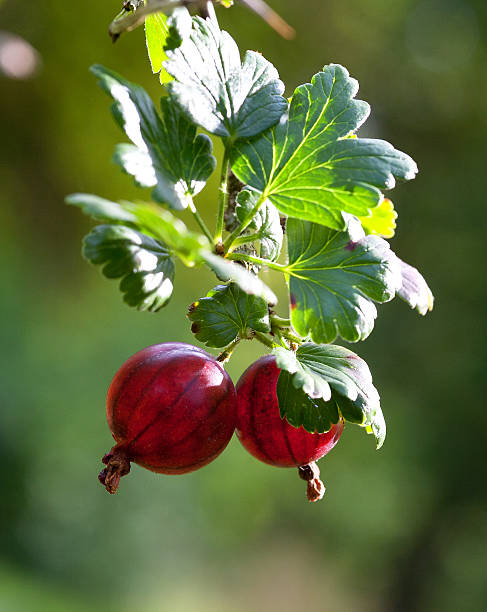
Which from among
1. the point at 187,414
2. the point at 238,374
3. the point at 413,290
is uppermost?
the point at 413,290

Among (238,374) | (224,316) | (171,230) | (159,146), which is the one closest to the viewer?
(171,230)

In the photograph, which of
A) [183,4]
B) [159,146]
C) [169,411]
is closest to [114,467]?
[169,411]

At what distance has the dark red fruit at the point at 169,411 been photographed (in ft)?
1.82

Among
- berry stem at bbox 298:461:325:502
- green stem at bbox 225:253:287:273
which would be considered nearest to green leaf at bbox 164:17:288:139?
green stem at bbox 225:253:287:273

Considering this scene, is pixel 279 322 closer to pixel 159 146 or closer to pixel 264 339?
pixel 264 339

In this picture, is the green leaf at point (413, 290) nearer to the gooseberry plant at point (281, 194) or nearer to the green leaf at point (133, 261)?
the gooseberry plant at point (281, 194)

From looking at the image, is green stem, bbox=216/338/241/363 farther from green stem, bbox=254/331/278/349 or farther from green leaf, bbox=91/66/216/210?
green leaf, bbox=91/66/216/210

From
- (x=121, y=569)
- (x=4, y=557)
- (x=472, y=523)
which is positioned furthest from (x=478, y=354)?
(x=4, y=557)

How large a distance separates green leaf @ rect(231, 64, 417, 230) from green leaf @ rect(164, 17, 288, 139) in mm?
17

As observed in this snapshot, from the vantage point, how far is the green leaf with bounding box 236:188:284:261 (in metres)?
0.58

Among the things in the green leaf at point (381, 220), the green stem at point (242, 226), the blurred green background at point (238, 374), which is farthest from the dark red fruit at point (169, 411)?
the blurred green background at point (238, 374)

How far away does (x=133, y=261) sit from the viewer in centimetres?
47

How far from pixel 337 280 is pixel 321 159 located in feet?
0.35

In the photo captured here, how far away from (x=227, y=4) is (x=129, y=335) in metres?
3.61
